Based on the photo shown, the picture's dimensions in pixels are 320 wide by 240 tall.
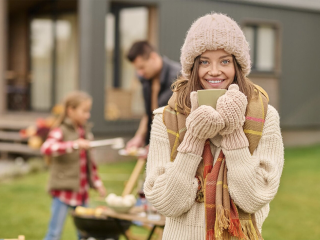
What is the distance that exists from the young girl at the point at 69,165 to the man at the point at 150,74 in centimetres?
57

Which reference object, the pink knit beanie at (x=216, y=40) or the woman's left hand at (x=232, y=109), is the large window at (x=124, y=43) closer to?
the pink knit beanie at (x=216, y=40)

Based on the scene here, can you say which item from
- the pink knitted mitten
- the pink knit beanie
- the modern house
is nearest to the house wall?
the modern house

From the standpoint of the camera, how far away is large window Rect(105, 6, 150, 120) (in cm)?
1220

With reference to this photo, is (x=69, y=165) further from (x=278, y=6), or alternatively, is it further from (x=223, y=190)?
(x=278, y=6)

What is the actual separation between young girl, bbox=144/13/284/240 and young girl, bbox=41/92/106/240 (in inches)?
104

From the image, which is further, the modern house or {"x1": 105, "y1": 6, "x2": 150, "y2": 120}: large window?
{"x1": 105, "y1": 6, "x2": 150, "y2": 120}: large window

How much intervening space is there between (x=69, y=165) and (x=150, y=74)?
4.02ft

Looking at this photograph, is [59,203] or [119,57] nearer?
[59,203]

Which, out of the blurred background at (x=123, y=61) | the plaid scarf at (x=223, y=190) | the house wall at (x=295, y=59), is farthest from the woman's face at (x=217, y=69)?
the house wall at (x=295, y=59)

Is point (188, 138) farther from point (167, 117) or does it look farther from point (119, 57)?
point (119, 57)

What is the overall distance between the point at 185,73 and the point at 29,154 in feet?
32.3

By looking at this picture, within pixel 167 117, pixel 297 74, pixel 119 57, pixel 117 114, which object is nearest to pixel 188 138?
pixel 167 117

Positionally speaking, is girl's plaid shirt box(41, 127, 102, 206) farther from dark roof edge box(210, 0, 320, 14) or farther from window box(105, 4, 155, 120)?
dark roof edge box(210, 0, 320, 14)

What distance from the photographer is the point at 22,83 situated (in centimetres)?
1480
